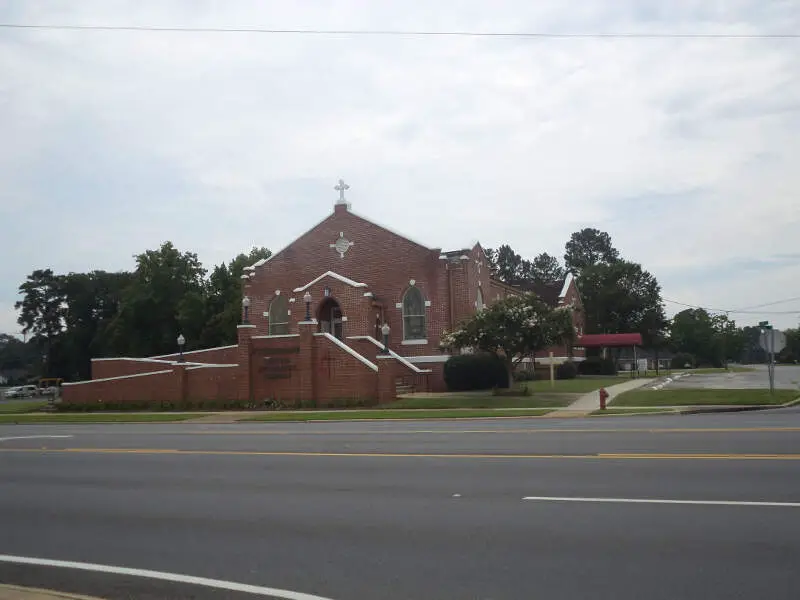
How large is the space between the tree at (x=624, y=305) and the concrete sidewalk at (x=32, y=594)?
70.4 m

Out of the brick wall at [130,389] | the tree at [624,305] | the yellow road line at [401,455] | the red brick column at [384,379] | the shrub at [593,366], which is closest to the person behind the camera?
the yellow road line at [401,455]

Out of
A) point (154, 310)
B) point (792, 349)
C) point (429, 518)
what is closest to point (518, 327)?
point (429, 518)

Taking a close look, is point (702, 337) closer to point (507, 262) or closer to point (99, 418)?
point (507, 262)

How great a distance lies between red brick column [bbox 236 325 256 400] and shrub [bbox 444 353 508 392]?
8.80 m

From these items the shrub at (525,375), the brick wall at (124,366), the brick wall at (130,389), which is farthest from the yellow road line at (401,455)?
the shrub at (525,375)

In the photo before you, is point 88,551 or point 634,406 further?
point 634,406

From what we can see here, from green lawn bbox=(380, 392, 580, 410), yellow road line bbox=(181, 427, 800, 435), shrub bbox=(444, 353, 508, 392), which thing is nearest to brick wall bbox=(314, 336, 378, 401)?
green lawn bbox=(380, 392, 580, 410)

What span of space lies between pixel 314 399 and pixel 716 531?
24671 mm

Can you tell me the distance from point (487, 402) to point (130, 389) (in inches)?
663

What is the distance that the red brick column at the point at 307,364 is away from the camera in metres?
30.8

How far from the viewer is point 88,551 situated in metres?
7.41

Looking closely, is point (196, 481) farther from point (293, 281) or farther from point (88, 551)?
point (293, 281)

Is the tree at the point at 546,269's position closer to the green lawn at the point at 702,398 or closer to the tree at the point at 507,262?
the tree at the point at 507,262

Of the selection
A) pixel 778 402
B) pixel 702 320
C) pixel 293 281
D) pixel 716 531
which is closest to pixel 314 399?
pixel 293 281
